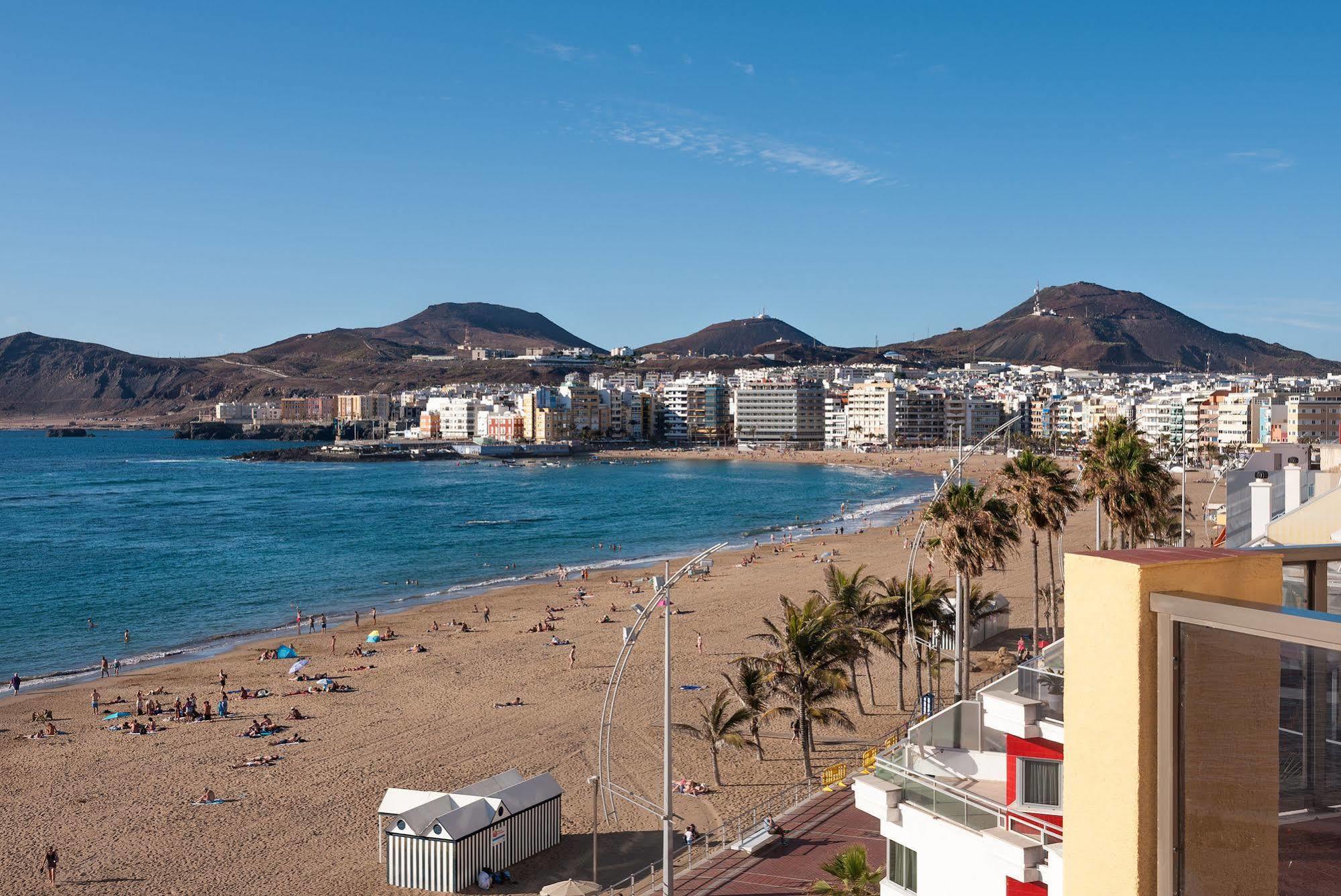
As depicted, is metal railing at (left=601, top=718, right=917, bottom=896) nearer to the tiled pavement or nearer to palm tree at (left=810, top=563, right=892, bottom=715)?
the tiled pavement

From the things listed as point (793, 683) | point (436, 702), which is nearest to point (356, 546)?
point (436, 702)

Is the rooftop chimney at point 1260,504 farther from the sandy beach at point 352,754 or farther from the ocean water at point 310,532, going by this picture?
the ocean water at point 310,532

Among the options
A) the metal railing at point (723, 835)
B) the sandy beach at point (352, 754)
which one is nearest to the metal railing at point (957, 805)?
the metal railing at point (723, 835)

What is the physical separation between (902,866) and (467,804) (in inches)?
360

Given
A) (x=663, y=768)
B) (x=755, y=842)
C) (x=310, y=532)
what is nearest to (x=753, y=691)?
(x=663, y=768)

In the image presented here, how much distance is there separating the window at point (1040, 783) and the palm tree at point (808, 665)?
35.8 ft

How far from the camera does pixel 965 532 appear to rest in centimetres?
1744

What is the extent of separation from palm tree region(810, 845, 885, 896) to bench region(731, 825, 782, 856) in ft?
11.0

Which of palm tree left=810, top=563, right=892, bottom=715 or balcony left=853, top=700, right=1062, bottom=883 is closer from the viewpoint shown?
balcony left=853, top=700, right=1062, bottom=883

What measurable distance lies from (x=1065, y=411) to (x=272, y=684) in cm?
12198

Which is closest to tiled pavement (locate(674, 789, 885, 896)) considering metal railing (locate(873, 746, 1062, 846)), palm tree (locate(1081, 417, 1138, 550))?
metal railing (locate(873, 746, 1062, 846))

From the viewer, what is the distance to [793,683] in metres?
17.4

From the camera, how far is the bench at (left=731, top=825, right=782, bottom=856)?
13805 millimetres

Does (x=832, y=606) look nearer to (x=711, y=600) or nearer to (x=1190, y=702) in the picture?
(x=1190, y=702)
